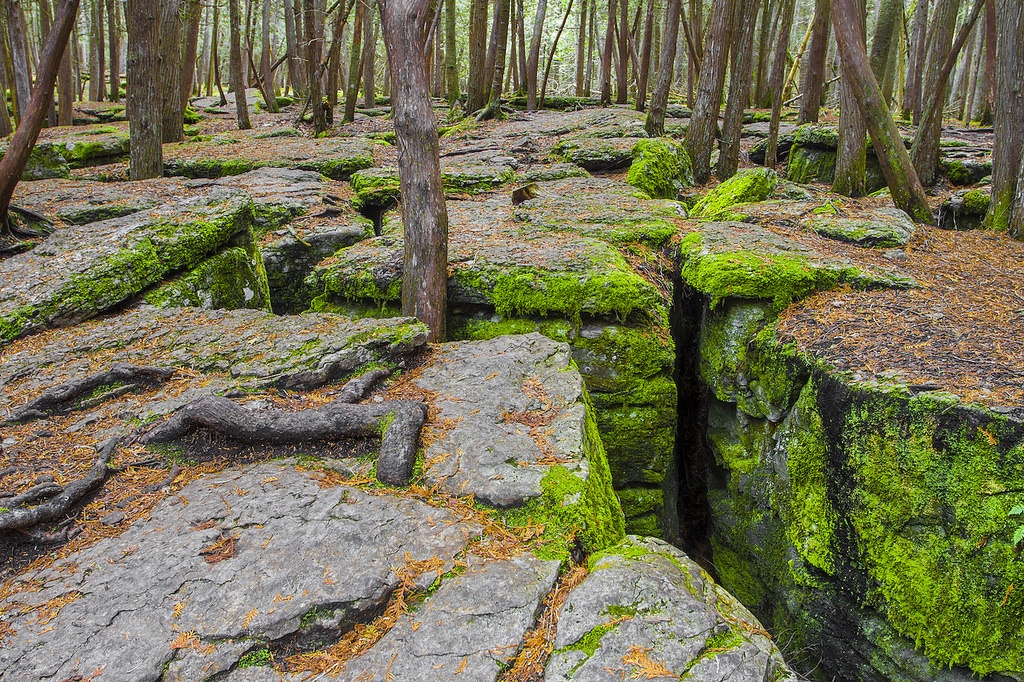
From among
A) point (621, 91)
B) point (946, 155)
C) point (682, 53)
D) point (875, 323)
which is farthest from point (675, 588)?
point (682, 53)

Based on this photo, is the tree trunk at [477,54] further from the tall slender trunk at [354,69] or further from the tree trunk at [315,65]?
the tree trunk at [315,65]

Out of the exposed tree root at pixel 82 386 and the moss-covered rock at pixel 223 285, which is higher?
the moss-covered rock at pixel 223 285

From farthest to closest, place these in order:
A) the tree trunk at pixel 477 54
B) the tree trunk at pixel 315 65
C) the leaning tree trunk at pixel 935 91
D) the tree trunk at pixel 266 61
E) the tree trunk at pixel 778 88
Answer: the tree trunk at pixel 266 61, the tree trunk at pixel 477 54, the tree trunk at pixel 315 65, the tree trunk at pixel 778 88, the leaning tree trunk at pixel 935 91

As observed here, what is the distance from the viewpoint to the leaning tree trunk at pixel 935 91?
29.9ft

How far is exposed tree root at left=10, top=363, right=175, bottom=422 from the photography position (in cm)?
400

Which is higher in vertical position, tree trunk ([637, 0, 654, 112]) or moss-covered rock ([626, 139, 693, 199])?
tree trunk ([637, 0, 654, 112])

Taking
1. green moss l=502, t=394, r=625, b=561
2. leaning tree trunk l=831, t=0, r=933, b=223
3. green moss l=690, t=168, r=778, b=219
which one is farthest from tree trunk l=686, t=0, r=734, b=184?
green moss l=502, t=394, r=625, b=561

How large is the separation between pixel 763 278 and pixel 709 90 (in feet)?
19.5

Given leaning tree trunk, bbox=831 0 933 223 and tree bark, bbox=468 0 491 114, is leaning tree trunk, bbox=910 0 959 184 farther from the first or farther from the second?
tree bark, bbox=468 0 491 114

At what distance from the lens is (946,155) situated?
1114 centimetres

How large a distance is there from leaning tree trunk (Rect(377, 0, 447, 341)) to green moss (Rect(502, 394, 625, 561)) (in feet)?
8.59

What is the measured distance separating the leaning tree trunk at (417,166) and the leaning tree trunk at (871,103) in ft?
18.1

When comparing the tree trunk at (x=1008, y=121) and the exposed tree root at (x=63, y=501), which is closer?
the exposed tree root at (x=63, y=501)

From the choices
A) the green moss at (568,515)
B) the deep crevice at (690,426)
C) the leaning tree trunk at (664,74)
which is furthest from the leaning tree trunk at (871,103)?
the green moss at (568,515)
